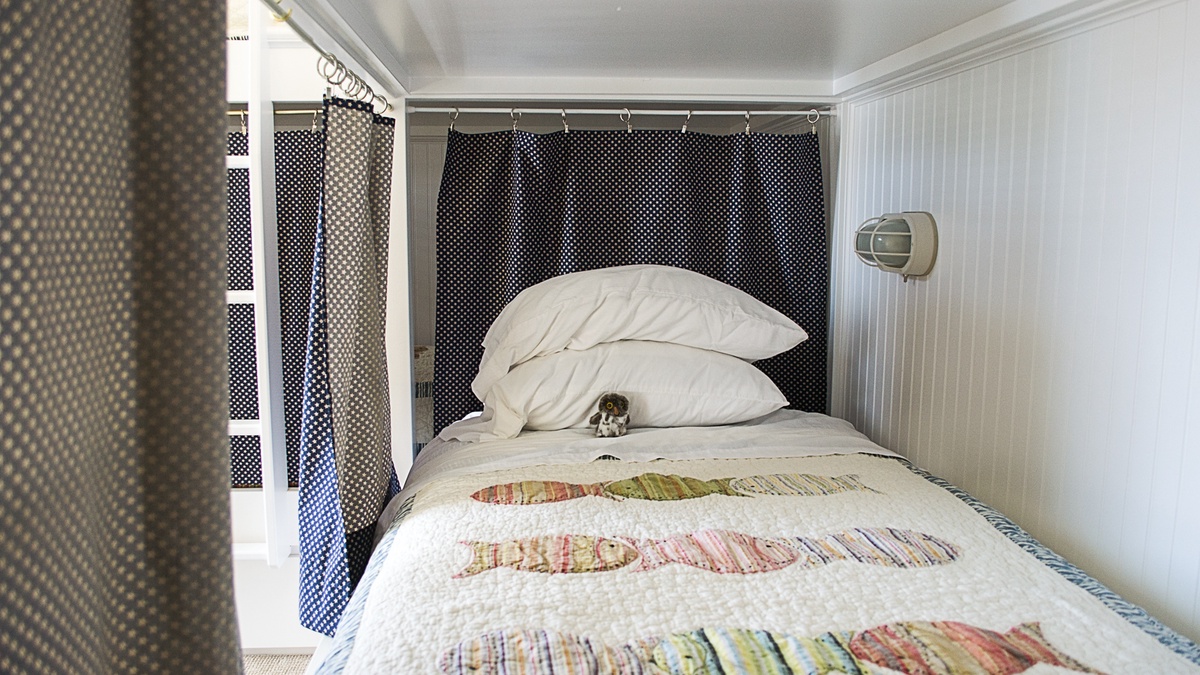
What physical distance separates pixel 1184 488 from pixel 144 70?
5.12ft

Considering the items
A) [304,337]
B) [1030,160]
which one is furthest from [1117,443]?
[304,337]

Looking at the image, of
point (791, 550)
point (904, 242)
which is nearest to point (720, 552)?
point (791, 550)

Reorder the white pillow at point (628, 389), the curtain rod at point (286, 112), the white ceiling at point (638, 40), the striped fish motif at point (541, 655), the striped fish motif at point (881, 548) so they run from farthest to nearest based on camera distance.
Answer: the curtain rod at point (286, 112) < the white pillow at point (628, 389) < the white ceiling at point (638, 40) < the striped fish motif at point (881, 548) < the striped fish motif at point (541, 655)

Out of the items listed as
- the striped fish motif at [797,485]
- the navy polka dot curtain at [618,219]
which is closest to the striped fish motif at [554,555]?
the striped fish motif at [797,485]

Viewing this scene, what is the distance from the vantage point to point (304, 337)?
283 cm

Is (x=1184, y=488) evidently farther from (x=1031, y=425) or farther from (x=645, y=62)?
(x=645, y=62)

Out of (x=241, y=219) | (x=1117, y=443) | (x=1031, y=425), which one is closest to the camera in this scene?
(x=1117, y=443)

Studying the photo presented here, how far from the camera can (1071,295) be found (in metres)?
1.72

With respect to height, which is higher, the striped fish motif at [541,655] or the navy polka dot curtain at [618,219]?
the navy polka dot curtain at [618,219]

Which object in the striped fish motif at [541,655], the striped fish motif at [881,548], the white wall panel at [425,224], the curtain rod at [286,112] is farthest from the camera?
the white wall panel at [425,224]

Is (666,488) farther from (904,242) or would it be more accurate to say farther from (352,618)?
(904,242)

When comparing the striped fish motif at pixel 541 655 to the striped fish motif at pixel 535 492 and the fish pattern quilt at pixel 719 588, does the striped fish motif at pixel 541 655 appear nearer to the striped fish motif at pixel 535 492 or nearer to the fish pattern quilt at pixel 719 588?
the fish pattern quilt at pixel 719 588

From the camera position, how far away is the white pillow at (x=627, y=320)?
2461 millimetres

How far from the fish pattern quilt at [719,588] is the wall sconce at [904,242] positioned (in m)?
0.60
